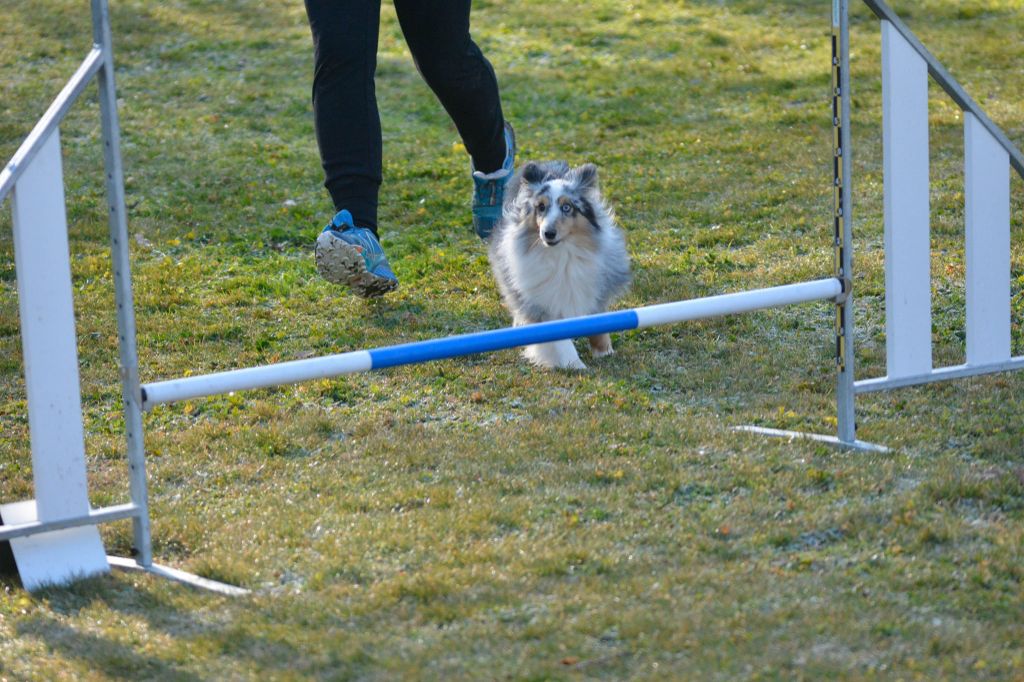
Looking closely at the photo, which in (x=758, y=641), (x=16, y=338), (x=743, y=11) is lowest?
(x=758, y=641)

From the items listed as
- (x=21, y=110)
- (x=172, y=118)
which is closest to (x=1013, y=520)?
(x=172, y=118)

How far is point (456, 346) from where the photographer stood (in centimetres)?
322

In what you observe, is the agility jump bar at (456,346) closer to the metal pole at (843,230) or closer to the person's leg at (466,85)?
the metal pole at (843,230)

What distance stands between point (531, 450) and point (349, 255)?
3.93ft

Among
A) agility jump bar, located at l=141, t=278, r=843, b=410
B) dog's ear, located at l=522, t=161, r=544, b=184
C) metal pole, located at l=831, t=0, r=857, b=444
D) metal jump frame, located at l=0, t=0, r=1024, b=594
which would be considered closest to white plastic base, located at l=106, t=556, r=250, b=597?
metal jump frame, located at l=0, t=0, r=1024, b=594

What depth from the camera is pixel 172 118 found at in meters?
8.69

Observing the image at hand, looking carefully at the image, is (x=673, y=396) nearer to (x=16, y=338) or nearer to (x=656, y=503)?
(x=656, y=503)

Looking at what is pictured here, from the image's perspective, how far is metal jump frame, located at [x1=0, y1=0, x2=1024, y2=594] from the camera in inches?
116

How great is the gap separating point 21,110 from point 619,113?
402 centimetres

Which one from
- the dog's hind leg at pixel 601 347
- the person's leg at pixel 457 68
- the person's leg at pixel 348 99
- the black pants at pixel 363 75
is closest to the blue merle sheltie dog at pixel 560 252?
the dog's hind leg at pixel 601 347

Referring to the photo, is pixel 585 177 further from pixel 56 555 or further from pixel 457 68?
pixel 56 555

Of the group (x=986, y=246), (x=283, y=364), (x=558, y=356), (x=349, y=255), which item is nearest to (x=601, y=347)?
(x=558, y=356)

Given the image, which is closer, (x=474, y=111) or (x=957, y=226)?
(x=474, y=111)

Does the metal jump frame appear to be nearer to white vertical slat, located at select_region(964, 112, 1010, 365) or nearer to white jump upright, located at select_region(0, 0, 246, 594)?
white jump upright, located at select_region(0, 0, 246, 594)
